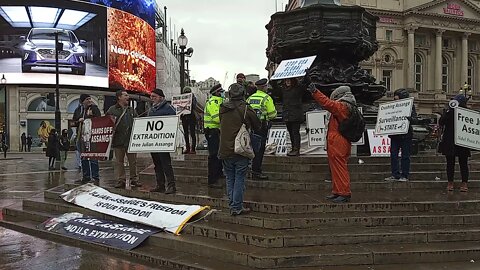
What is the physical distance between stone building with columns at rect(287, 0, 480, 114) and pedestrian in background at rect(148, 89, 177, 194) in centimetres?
5617

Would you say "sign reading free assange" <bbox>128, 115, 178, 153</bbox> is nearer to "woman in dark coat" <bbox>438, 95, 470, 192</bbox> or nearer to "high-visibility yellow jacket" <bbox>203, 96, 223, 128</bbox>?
"high-visibility yellow jacket" <bbox>203, 96, 223, 128</bbox>

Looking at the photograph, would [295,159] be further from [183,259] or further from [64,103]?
[64,103]

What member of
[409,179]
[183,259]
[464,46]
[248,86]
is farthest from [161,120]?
[464,46]

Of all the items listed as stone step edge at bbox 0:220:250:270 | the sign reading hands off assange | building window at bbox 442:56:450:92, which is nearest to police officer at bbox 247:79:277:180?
the sign reading hands off assange

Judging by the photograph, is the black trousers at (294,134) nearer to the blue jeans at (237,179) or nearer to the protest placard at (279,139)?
the protest placard at (279,139)

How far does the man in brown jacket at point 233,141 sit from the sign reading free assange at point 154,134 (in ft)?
5.72

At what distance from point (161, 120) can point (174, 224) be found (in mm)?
2518

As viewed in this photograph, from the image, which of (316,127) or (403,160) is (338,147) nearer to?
(403,160)

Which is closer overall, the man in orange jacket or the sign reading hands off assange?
the man in orange jacket

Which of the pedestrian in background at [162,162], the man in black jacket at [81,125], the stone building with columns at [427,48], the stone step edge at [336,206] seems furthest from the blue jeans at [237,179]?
the stone building with columns at [427,48]

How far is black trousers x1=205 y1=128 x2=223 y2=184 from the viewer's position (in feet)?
28.4

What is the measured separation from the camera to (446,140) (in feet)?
27.2

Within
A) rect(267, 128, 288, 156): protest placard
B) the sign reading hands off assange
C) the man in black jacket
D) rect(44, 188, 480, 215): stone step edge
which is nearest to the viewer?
rect(44, 188, 480, 215): stone step edge

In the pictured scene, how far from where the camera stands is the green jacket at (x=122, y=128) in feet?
30.6
